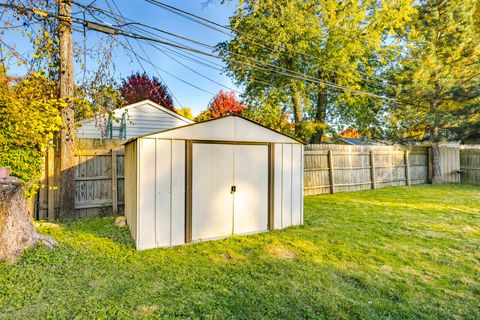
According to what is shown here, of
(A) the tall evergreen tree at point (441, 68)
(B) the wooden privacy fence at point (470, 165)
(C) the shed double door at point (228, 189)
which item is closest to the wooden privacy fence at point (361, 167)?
(A) the tall evergreen tree at point (441, 68)

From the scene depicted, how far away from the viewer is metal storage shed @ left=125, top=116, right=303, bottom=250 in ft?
12.9

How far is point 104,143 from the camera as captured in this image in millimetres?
6051

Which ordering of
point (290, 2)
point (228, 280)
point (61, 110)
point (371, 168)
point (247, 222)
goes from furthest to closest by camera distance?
point (371, 168), point (290, 2), point (61, 110), point (247, 222), point (228, 280)

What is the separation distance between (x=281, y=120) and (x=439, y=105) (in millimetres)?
7079

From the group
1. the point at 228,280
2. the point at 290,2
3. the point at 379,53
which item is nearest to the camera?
the point at 228,280

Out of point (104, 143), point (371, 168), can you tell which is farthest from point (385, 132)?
point (104, 143)

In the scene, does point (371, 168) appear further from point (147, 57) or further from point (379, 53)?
point (147, 57)

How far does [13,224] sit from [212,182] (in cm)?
268

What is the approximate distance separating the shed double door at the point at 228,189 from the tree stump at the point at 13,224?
2199 millimetres

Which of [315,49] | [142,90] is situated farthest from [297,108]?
[142,90]

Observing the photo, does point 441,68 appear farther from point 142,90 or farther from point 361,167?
point 142,90

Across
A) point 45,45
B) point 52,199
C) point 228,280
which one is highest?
point 45,45

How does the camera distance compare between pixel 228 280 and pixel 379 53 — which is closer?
pixel 228 280

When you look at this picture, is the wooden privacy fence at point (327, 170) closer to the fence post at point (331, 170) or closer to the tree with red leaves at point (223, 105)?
the fence post at point (331, 170)
